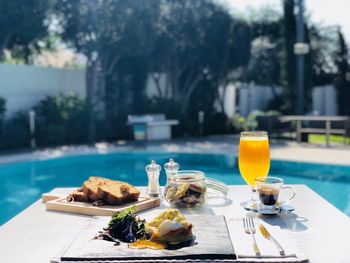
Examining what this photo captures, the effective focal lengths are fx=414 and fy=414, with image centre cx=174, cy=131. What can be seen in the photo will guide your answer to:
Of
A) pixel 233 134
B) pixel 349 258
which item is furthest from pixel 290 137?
pixel 349 258

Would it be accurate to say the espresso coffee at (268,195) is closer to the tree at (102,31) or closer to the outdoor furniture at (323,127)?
the outdoor furniture at (323,127)

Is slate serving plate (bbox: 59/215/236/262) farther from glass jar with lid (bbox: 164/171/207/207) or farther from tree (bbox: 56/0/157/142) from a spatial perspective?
tree (bbox: 56/0/157/142)

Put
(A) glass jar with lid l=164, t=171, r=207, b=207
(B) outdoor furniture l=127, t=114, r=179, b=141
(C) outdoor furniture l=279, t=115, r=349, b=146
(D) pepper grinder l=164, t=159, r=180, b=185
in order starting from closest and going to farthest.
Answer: (A) glass jar with lid l=164, t=171, r=207, b=207 → (D) pepper grinder l=164, t=159, r=180, b=185 → (C) outdoor furniture l=279, t=115, r=349, b=146 → (B) outdoor furniture l=127, t=114, r=179, b=141

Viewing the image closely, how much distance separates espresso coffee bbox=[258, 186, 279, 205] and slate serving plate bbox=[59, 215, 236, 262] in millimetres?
302

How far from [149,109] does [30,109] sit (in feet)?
11.4

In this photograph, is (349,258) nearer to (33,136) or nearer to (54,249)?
(54,249)

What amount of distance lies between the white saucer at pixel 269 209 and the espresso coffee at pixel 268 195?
21 millimetres

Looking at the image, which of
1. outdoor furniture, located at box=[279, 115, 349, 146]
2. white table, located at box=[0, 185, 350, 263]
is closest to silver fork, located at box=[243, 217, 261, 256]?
white table, located at box=[0, 185, 350, 263]

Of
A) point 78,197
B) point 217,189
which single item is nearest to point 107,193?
point 78,197

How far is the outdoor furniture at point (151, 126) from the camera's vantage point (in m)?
11.2

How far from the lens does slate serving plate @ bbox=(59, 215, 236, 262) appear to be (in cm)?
113

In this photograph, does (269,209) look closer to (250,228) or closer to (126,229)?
(250,228)

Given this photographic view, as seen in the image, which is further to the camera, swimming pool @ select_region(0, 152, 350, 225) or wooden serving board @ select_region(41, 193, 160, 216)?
swimming pool @ select_region(0, 152, 350, 225)

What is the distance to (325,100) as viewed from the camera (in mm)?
17719
